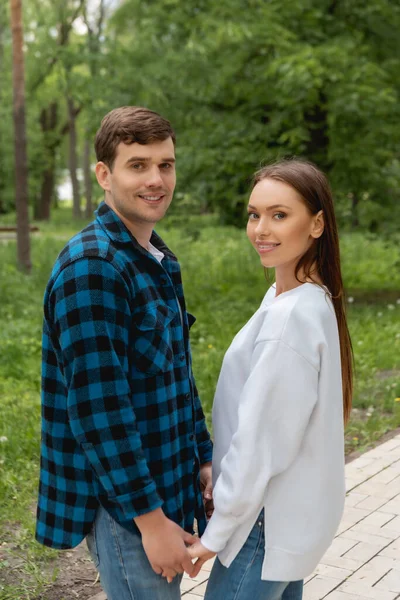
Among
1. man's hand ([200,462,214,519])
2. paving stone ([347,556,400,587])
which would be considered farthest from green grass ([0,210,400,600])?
man's hand ([200,462,214,519])

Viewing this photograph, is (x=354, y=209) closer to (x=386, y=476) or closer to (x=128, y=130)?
(x=386, y=476)

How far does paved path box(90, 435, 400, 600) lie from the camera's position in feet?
12.9

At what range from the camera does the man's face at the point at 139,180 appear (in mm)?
2143

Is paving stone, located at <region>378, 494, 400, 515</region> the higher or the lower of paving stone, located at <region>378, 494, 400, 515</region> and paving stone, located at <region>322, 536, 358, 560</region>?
the lower

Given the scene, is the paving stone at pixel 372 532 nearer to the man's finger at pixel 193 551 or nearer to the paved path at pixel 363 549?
the paved path at pixel 363 549

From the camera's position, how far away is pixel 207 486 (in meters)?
2.43

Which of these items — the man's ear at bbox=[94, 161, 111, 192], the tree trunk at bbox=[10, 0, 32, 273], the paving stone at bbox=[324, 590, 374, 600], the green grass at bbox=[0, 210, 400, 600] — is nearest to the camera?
the man's ear at bbox=[94, 161, 111, 192]

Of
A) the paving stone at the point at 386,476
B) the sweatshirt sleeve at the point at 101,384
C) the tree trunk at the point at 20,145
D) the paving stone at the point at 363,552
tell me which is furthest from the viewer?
the tree trunk at the point at 20,145

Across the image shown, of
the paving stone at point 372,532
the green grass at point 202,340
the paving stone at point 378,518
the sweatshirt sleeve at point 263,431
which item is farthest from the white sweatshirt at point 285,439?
the paving stone at point 378,518

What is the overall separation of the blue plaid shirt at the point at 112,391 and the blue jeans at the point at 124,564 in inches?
1.4

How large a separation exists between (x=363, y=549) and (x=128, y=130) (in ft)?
10.0

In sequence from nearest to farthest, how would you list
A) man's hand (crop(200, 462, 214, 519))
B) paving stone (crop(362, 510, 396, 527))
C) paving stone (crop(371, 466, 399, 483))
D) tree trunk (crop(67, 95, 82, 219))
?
man's hand (crop(200, 462, 214, 519)), paving stone (crop(362, 510, 396, 527)), paving stone (crop(371, 466, 399, 483)), tree trunk (crop(67, 95, 82, 219))

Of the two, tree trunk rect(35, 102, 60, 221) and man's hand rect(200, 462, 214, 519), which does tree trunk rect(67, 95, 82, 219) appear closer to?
tree trunk rect(35, 102, 60, 221)

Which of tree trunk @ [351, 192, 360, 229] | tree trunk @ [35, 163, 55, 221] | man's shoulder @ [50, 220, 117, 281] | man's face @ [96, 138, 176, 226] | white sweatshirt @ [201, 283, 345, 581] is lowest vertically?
tree trunk @ [35, 163, 55, 221]
